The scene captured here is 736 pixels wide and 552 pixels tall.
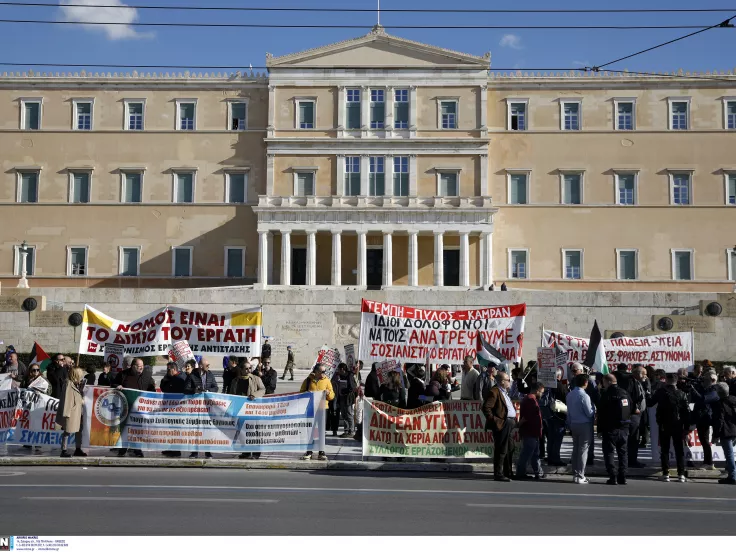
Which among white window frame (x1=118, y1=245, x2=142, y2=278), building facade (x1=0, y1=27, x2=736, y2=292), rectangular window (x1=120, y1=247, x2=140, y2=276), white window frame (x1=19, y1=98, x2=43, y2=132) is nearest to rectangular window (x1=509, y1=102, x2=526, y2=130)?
building facade (x1=0, y1=27, x2=736, y2=292)

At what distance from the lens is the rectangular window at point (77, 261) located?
163 ft

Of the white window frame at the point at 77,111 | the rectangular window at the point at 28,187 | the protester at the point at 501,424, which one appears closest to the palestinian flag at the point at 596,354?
the protester at the point at 501,424

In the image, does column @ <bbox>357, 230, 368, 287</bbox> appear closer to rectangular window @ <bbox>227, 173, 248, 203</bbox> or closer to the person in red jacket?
rectangular window @ <bbox>227, 173, 248, 203</bbox>

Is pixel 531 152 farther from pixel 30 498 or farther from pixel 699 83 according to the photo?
pixel 30 498

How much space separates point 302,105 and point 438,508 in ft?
135

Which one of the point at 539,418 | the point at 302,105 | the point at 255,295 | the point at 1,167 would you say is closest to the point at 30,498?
the point at 539,418

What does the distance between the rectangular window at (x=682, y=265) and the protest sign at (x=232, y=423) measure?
3800 cm

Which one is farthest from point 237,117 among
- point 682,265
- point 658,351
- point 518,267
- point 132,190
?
point 658,351

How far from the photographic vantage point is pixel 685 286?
4841 cm

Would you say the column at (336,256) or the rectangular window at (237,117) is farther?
the rectangular window at (237,117)

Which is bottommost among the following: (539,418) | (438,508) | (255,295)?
(438,508)

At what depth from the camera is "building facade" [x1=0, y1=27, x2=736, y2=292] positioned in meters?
48.9

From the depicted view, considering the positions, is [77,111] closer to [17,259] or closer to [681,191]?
[17,259]

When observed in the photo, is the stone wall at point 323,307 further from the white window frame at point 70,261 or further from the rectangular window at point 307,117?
the rectangular window at point 307,117
